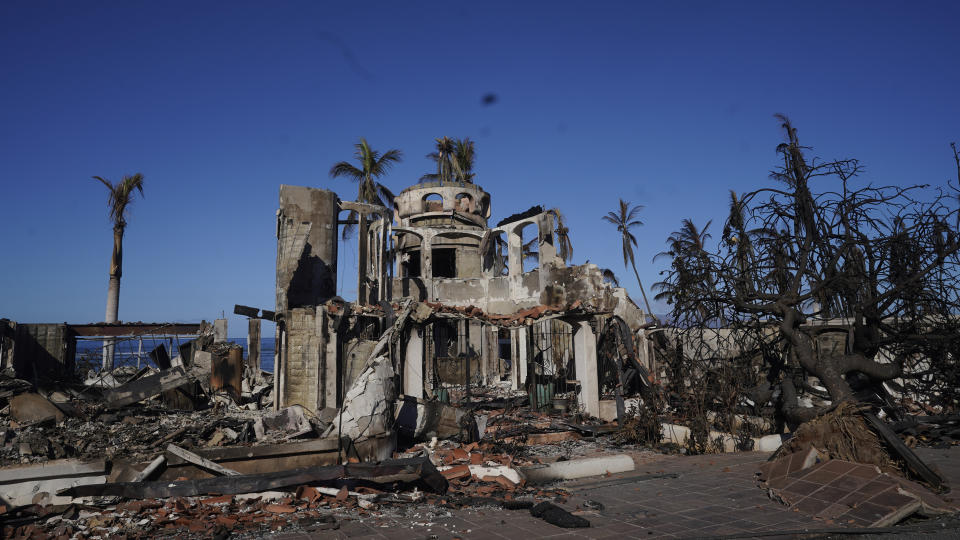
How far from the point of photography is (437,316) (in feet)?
44.7

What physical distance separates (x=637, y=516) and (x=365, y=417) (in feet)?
15.3

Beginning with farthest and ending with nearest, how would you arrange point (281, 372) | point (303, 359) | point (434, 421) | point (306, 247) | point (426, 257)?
point (426, 257), point (306, 247), point (281, 372), point (303, 359), point (434, 421)

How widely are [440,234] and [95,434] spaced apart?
20091 mm

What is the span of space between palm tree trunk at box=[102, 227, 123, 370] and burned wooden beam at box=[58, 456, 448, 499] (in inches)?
800

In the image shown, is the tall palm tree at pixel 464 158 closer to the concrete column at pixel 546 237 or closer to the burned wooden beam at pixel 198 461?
the concrete column at pixel 546 237

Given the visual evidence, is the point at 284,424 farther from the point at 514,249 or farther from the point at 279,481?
the point at 514,249

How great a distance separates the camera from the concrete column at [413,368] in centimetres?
1333

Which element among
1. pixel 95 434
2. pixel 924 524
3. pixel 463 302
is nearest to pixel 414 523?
pixel 924 524

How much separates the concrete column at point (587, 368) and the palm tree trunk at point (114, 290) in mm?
20235

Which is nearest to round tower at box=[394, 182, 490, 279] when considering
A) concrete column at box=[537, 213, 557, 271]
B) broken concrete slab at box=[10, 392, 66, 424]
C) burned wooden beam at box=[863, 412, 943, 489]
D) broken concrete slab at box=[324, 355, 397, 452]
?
concrete column at box=[537, 213, 557, 271]

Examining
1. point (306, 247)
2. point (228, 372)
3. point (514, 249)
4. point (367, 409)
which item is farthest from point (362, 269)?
point (367, 409)

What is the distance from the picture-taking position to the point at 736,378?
11.1m

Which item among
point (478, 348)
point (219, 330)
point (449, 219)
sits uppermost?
point (449, 219)

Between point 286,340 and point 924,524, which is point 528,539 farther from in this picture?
point 286,340
